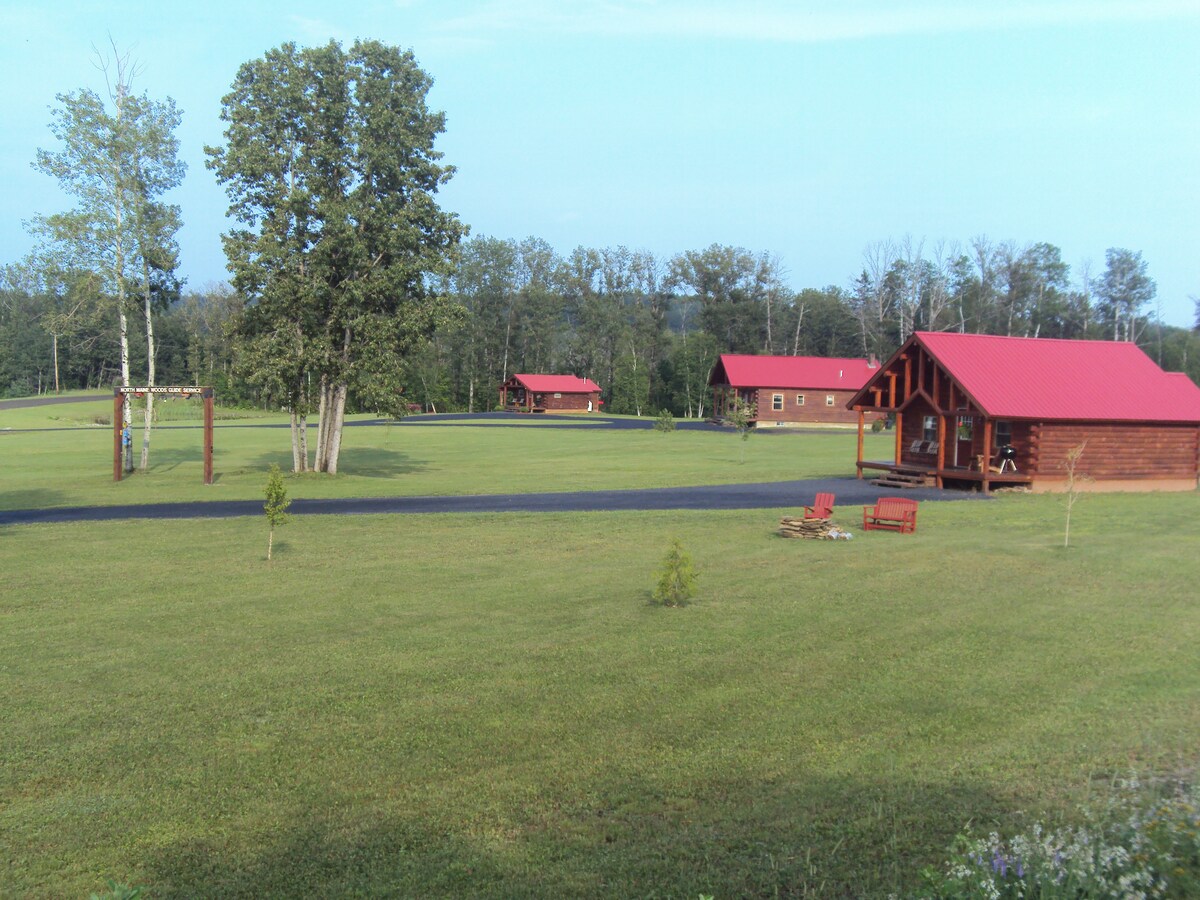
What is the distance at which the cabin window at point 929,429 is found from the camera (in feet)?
117

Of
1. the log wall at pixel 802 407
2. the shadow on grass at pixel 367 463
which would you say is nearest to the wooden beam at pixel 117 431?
the shadow on grass at pixel 367 463

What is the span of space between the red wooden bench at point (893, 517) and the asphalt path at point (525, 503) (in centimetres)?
429

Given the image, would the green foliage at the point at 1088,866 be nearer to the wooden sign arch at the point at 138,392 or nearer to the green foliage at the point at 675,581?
the green foliage at the point at 675,581

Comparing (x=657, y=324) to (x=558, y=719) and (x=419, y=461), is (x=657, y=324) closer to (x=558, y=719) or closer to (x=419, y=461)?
(x=419, y=461)

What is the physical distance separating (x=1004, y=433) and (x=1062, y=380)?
10.8 ft

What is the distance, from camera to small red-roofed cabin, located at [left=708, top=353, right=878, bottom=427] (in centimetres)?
8019

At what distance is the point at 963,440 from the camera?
1339 inches

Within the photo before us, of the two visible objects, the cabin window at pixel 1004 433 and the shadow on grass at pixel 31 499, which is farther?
the cabin window at pixel 1004 433

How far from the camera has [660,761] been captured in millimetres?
7555

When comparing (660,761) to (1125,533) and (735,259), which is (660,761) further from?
(735,259)

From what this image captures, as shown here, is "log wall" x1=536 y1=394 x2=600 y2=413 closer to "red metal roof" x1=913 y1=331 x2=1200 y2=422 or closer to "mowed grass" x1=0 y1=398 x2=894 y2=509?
"mowed grass" x1=0 y1=398 x2=894 y2=509

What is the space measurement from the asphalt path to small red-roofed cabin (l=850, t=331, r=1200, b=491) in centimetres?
259

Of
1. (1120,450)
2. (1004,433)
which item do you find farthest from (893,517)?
(1120,450)

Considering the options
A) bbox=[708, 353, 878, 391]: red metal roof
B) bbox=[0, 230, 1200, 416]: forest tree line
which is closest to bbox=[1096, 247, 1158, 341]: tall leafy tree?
bbox=[0, 230, 1200, 416]: forest tree line
